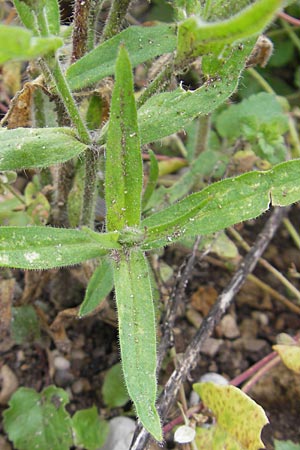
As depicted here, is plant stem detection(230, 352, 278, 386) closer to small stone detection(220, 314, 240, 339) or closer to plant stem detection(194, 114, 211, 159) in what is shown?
small stone detection(220, 314, 240, 339)

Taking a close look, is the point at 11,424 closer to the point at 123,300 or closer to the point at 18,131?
the point at 123,300

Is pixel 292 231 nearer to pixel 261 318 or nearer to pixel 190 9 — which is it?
pixel 261 318

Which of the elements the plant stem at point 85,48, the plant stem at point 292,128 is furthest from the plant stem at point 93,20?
the plant stem at point 292,128

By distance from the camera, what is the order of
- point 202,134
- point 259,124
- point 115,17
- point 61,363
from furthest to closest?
point 202,134 < point 259,124 < point 61,363 < point 115,17

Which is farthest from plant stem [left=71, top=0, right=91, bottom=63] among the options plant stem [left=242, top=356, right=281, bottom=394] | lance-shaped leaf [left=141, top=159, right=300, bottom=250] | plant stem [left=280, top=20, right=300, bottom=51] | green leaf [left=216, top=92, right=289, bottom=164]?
plant stem [left=280, top=20, right=300, bottom=51]

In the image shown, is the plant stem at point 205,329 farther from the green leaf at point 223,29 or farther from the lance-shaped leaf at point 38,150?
the green leaf at point 223,29

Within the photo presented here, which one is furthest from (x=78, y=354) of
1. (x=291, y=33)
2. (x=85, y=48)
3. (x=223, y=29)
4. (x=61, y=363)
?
(x=291, y=33)

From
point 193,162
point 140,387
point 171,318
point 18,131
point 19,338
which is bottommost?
point 19,338

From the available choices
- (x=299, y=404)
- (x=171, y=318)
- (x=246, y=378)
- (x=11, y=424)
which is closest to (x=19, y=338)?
(x=11, y=424)
